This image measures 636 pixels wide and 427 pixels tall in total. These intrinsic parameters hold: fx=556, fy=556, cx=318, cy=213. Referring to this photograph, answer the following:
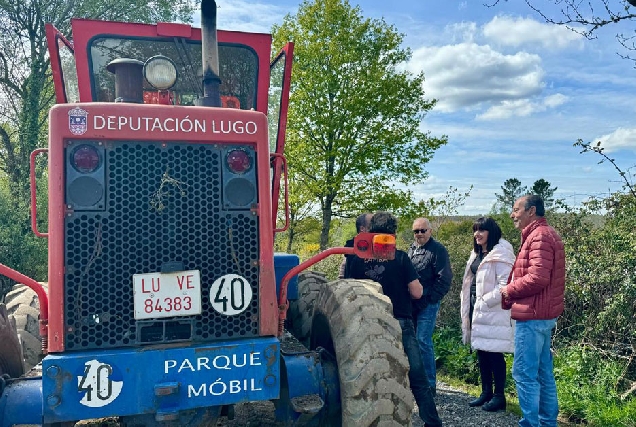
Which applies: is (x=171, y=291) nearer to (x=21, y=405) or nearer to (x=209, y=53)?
(x=21, y=405)

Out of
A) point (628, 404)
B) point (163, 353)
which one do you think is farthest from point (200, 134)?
point (628, 404)

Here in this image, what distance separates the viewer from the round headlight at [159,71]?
11.4ft

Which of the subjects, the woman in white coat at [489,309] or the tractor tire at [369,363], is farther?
the woman in white coat at [489,309]

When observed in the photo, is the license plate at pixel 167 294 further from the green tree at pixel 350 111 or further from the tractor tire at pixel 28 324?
the green tree at pixel 350 111

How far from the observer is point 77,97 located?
4.54 meters

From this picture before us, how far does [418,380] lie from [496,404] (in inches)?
59.8

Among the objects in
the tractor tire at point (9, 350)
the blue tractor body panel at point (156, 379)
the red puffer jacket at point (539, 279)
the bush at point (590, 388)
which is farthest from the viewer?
the bush at point (590, 388)

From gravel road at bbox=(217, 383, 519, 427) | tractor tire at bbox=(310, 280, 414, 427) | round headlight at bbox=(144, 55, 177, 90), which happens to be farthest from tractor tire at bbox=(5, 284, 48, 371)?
tractor tire at bbox=(310, 280, 414, 427)

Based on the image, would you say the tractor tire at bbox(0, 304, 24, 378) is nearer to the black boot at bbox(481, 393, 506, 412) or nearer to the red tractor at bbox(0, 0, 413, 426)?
the red tractor at bbox(0, 0, 413, 426)

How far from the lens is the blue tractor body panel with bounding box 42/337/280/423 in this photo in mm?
2910

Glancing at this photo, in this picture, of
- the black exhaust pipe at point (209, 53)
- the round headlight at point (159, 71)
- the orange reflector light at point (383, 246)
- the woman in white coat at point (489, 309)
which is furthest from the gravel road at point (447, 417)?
the round headlight at point (159, 71)

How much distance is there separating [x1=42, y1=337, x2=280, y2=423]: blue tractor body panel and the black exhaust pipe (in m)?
1.62

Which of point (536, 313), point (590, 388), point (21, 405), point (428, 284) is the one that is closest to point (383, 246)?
point (536, 313)

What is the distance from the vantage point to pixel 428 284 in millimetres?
5883
